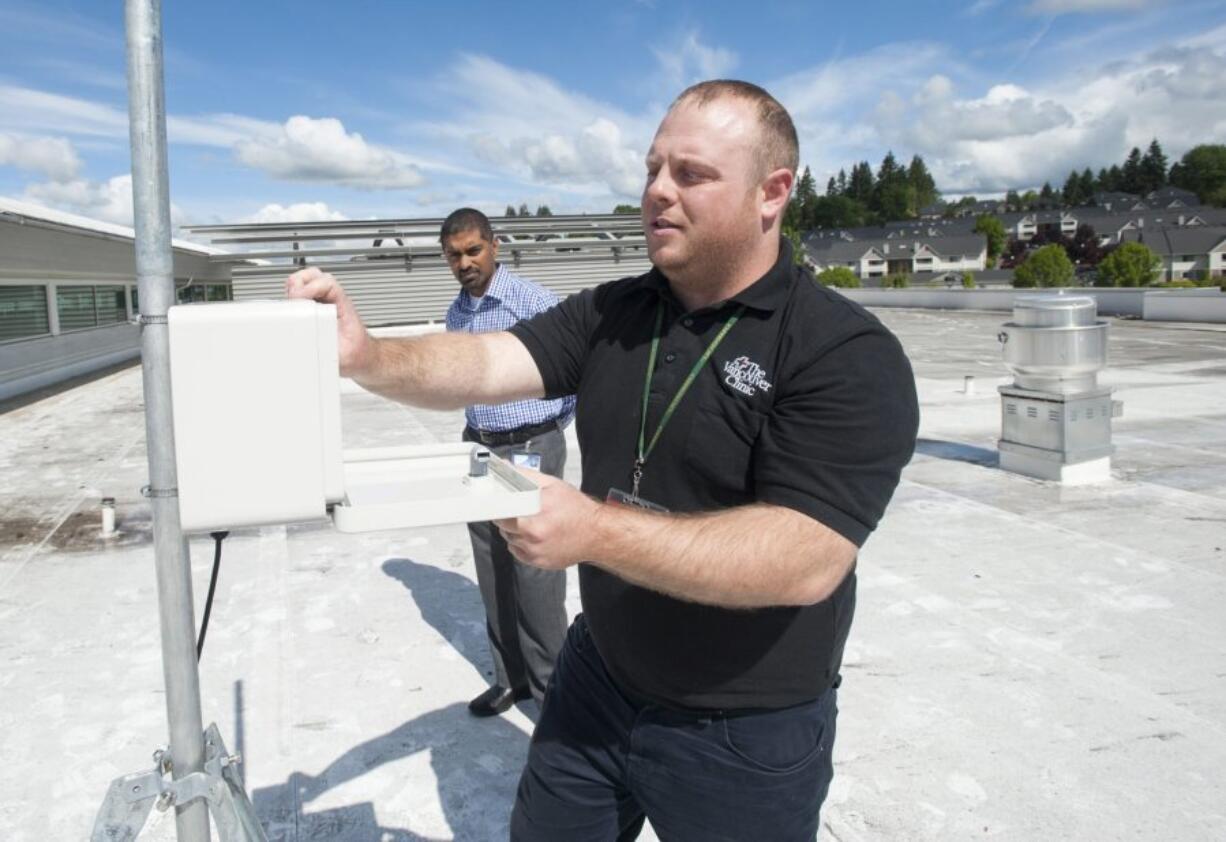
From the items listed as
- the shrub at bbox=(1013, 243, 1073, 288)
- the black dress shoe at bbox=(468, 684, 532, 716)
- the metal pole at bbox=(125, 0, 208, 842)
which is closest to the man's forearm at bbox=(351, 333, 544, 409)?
the metal pole at bbox=(125, 0, 208, 842)

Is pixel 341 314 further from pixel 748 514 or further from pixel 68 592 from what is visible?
pixel 68 592

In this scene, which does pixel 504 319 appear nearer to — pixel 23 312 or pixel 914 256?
pixel 23 312

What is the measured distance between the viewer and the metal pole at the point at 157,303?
132 centimetres

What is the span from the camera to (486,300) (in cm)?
356

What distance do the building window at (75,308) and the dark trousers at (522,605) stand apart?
1399 cm

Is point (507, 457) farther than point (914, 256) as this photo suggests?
No

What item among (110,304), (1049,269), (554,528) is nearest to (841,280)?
(1049,269)

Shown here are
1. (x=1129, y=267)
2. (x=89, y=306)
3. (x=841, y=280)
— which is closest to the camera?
(x=89, y=306)

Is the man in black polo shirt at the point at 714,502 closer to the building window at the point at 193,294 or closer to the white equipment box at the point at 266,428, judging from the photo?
the white equipment box at the point at 266,428

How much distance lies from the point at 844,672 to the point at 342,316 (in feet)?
8.47

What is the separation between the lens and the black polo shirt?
149 centimetres

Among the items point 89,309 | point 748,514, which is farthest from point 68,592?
point 89,309

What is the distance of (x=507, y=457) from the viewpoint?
10.8ft

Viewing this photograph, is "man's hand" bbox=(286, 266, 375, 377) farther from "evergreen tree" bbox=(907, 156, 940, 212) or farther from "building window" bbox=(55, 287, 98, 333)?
"evergreen tree" bbox=(907, 156, 940, 212)
